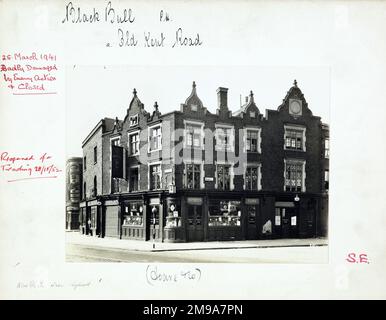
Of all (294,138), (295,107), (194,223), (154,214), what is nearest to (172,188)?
(154,214)

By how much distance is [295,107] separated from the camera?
866cm

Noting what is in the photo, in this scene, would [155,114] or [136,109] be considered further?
[155,114]

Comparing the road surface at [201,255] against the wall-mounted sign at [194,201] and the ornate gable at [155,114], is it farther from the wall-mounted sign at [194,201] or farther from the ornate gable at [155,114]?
the ornate gable at [155,114]

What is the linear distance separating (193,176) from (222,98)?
2.76m

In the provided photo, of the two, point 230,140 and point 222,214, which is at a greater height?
point 230,140

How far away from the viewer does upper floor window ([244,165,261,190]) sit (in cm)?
954

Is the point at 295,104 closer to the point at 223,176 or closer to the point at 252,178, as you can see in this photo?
the point at 252,178

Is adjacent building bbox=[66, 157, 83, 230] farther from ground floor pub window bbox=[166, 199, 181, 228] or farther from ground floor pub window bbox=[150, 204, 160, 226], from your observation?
ground floor pub window bbox=[166, 199, 181, 228]

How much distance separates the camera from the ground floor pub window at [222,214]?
440 inches

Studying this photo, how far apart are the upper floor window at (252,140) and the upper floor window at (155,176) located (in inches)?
84.8

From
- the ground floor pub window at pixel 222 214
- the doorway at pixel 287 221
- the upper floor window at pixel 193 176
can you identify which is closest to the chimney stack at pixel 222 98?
the upper floor window at pixel 193 176

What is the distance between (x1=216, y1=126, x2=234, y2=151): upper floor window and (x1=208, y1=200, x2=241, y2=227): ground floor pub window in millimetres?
1610
